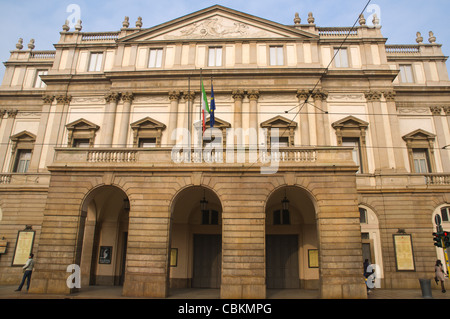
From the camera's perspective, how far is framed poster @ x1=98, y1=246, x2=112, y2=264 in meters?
20.6

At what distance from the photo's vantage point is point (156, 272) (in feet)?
49.7

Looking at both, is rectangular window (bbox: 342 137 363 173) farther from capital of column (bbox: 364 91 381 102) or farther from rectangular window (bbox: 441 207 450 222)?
rectangular window (bbox: 441 207 450 222)

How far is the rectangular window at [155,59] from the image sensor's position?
25.1m

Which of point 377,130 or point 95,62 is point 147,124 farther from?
point 377,130

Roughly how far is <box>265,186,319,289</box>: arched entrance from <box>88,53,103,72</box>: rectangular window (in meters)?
16.9

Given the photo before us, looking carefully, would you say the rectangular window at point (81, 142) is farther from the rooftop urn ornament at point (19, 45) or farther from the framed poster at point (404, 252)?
the framed poster at point (404, 252)

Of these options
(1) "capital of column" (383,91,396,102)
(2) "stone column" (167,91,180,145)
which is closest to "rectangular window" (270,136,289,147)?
(2) "stone column" (167,91,180,145)

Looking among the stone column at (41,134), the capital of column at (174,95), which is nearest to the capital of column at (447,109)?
the capital of column at (174,95)

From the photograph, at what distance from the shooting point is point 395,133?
2283 cm

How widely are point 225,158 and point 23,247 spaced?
15.7 m

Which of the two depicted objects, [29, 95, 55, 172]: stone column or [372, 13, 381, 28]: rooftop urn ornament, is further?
[372, 13, 381, 28]: rooftop urn ornament

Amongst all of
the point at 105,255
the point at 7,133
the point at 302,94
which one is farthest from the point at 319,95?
the point at 7,133
